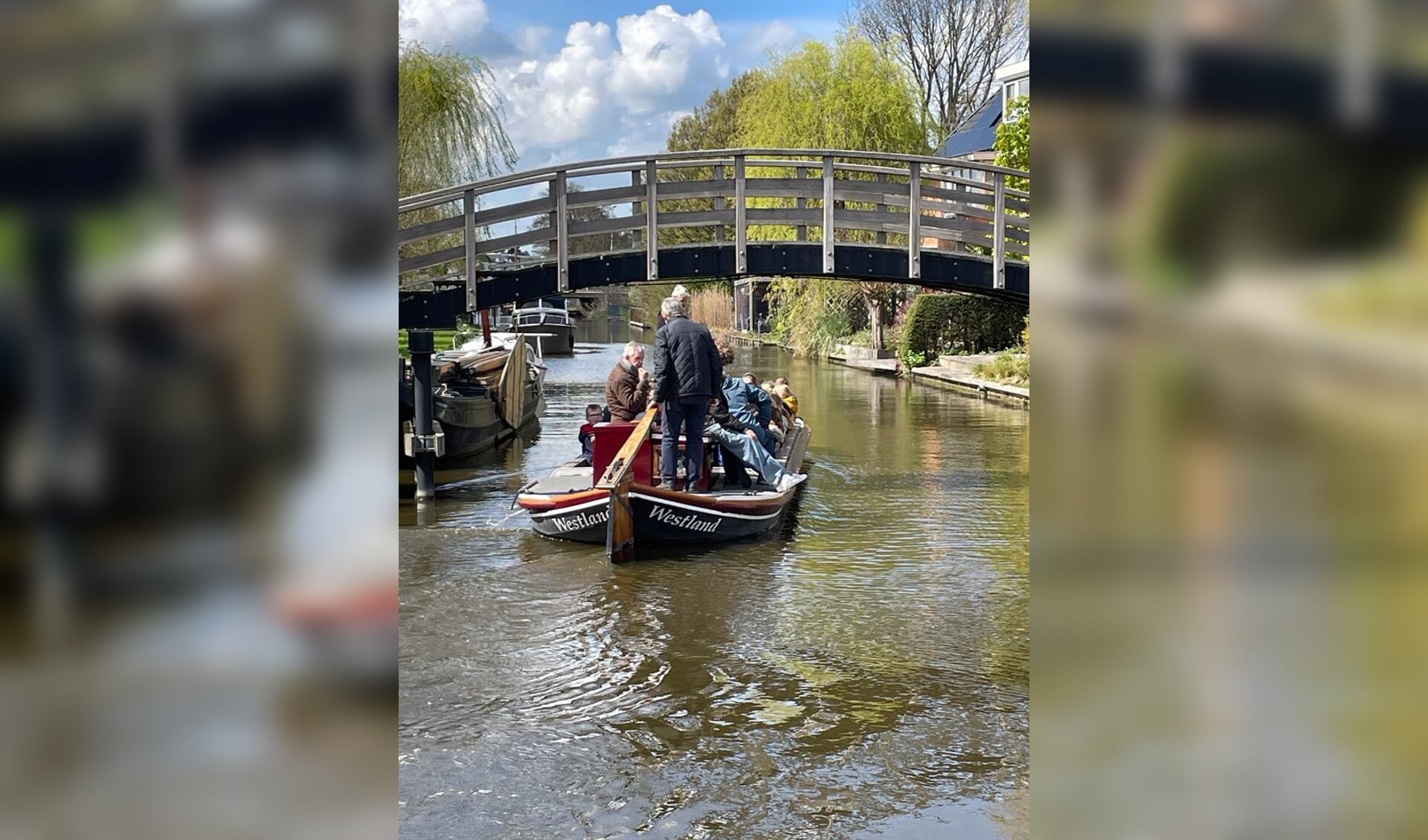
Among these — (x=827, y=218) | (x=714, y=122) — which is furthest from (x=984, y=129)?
(x=827, y=218)

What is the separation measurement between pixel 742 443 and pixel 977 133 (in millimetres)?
23341

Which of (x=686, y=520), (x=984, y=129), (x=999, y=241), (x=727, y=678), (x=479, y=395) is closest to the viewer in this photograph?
(x=727, y=678)

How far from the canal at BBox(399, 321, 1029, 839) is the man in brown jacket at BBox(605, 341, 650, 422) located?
1344 mm

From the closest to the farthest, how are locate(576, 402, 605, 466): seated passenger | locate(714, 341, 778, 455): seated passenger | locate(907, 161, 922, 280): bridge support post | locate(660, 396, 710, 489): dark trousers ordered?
locate(660, 396, 710, 489): dark trousers → locate(714, 341, 778, 455): seated passenger → locate(907, 161, 922, 280): bridge support post → locate(576, 402, 605, 466): seated passenger

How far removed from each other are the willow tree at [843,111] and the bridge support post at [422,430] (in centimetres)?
1651

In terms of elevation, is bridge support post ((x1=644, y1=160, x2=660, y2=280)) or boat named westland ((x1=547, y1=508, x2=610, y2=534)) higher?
bridge support post ((x1=644, y1=160, x2=660, y2=280))

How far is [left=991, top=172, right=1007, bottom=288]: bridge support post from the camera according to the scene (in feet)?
37.3

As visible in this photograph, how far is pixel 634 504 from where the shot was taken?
31.6ft

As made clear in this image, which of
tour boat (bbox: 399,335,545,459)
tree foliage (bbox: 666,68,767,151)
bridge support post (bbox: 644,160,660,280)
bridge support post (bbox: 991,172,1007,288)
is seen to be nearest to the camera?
bridge support post (bbox: 644,160,660,280)

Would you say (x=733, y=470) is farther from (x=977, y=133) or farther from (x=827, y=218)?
(x=977, y=133)

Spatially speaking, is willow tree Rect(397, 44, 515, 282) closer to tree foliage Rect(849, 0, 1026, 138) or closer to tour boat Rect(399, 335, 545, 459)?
tour boat Rect(399, 335, 545, 459)
